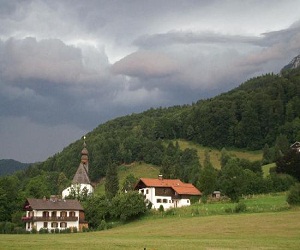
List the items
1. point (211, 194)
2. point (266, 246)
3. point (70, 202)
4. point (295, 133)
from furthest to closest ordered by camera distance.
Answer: point (295, 133)
point (211, 194)
point (70, 202)
point (266, 246)

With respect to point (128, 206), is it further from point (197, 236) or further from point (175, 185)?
point (197, 236)

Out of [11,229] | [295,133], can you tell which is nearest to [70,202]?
[11,229]

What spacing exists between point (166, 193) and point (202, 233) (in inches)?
1763

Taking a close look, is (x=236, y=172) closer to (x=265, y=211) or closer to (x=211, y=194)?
(x=211, y=194)

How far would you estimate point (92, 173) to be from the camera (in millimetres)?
190375

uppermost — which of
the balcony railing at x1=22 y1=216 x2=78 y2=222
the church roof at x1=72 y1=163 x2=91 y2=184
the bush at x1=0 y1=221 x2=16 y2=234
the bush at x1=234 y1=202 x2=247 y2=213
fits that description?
the church roof at x1=72 y1=163 x2=91 y2=184

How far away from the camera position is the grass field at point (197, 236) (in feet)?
140

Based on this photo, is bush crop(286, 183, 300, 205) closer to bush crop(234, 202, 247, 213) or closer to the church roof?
bush crop(234, 202, 247, 213)

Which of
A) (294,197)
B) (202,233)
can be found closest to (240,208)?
(294,197)

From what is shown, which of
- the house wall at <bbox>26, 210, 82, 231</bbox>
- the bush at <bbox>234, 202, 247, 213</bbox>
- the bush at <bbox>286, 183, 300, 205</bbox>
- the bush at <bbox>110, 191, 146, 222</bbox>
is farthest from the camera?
the house wall at <bbox>26, 210, 82, 231</bbox>

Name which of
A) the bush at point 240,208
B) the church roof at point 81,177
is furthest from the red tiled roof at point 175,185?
the church roof at point 81,177

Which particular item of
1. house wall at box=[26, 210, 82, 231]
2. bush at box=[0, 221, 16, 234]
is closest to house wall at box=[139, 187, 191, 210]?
house wall at box=[26, 210, 82, 231]

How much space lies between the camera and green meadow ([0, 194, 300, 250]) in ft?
141

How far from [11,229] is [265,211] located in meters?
42.2
